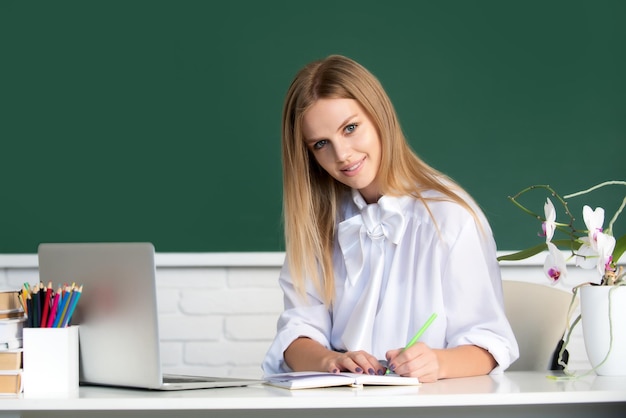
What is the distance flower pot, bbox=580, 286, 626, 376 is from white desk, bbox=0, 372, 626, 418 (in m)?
0.19

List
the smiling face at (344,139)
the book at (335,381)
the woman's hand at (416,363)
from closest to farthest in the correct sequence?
the book at (335,381) < the woman's hand at (416,363) < the smiling face at (344,139)

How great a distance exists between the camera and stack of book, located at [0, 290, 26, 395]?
4.39 feet

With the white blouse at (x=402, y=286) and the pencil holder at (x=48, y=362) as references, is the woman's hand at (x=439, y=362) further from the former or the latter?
the pencil holder at (x=48, y=362)

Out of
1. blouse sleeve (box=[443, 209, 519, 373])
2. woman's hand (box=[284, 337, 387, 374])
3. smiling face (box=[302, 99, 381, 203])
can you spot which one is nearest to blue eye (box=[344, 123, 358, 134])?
smiling face (box=[302, 99, 381, 203])

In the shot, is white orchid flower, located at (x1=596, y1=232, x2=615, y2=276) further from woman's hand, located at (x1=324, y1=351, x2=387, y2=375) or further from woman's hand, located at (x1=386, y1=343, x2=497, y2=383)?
woman's hand, located at (x1=324, y1=351, x2=387, y2=375)

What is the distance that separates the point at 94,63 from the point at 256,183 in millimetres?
620

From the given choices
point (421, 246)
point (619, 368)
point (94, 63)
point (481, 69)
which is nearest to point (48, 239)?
point (94, 63)

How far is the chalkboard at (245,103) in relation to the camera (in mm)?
2574

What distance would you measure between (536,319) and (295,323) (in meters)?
0.52

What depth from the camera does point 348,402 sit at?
1.17 metres

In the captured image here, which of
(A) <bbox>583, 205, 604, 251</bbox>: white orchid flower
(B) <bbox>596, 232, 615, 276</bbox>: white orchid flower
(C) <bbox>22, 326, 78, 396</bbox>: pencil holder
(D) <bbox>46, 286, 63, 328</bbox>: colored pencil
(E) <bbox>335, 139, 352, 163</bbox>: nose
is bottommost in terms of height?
(C) <bbox>22, 326, 78, 396</bbox>: pencil holder

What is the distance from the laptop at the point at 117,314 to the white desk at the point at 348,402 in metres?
0.05

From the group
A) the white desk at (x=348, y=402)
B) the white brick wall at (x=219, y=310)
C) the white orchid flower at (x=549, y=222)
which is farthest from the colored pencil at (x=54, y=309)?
the white brick wall at (x=219, y=310)

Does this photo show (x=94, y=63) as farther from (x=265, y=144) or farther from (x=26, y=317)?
(x=26, y=317)
